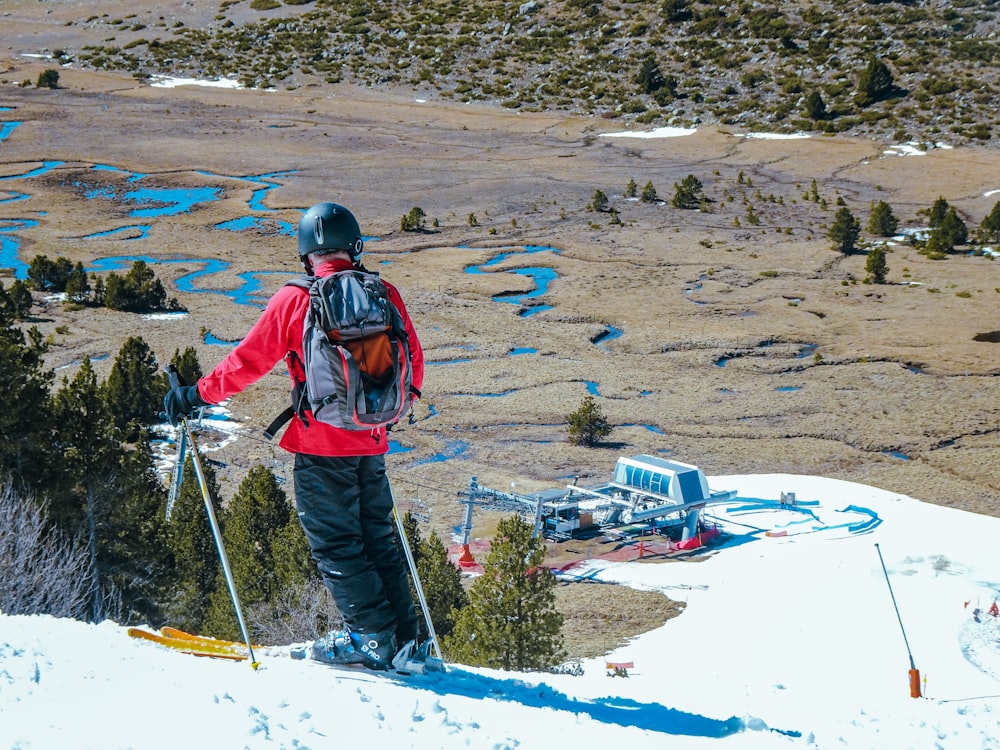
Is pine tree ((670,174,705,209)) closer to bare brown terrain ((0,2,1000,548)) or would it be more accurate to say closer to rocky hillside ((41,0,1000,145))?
bare brown terrain ((0,2,1000,548))

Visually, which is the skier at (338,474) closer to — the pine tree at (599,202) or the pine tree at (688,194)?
the pine tree at (599,202)

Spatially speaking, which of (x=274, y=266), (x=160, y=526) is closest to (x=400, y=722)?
(x=160, y=526)

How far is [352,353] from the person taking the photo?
5488 millimetres

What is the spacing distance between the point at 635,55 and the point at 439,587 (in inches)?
3369

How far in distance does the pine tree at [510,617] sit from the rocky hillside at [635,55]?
6771 centimetres

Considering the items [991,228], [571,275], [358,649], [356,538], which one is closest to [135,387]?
[571,275]

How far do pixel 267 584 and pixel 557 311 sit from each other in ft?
90.9

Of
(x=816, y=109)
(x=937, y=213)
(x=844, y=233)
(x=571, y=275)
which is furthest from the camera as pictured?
(x=816, y=109)

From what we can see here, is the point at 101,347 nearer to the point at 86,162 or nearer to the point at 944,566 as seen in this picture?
the point at 944,566

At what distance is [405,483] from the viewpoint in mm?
26578

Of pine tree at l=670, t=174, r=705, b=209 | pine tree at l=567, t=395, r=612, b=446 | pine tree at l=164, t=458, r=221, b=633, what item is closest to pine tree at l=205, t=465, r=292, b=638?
pine tree at l=164, t=458, r=221, b=633

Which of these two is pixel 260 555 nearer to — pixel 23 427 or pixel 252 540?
pixel 252 540

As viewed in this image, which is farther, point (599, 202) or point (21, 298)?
point (599, 202)

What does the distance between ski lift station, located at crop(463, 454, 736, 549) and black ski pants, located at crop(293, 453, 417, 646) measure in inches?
630
